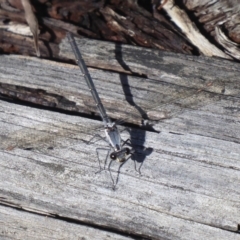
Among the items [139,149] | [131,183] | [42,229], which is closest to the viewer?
[42,229]

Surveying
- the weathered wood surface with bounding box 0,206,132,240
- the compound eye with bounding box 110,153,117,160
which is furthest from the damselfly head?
the weathered wood surface with bounding box 0,206,132,240

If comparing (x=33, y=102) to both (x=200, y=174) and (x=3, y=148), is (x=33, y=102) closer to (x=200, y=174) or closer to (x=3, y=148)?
(x=3, y=148)

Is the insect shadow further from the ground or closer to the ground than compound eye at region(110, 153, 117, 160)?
further from the ground

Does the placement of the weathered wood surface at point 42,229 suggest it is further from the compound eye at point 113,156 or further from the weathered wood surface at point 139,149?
the compound eye at point 113,156

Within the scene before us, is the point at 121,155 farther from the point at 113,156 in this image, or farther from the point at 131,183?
the point at 131,183

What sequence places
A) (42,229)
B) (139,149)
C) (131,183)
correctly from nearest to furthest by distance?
1. (42,229)
2. (131,183)
3. (139,149)

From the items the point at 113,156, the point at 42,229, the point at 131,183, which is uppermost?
the point at 113,156

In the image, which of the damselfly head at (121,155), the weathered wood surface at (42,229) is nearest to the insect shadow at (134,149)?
the damselfly head at (121,155)

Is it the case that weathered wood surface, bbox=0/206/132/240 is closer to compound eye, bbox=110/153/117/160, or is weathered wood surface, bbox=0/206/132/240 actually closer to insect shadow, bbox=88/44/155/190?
insect shadow, bbox=88/44/155/190

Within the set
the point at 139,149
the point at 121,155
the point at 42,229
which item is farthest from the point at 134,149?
the point at 42,229
